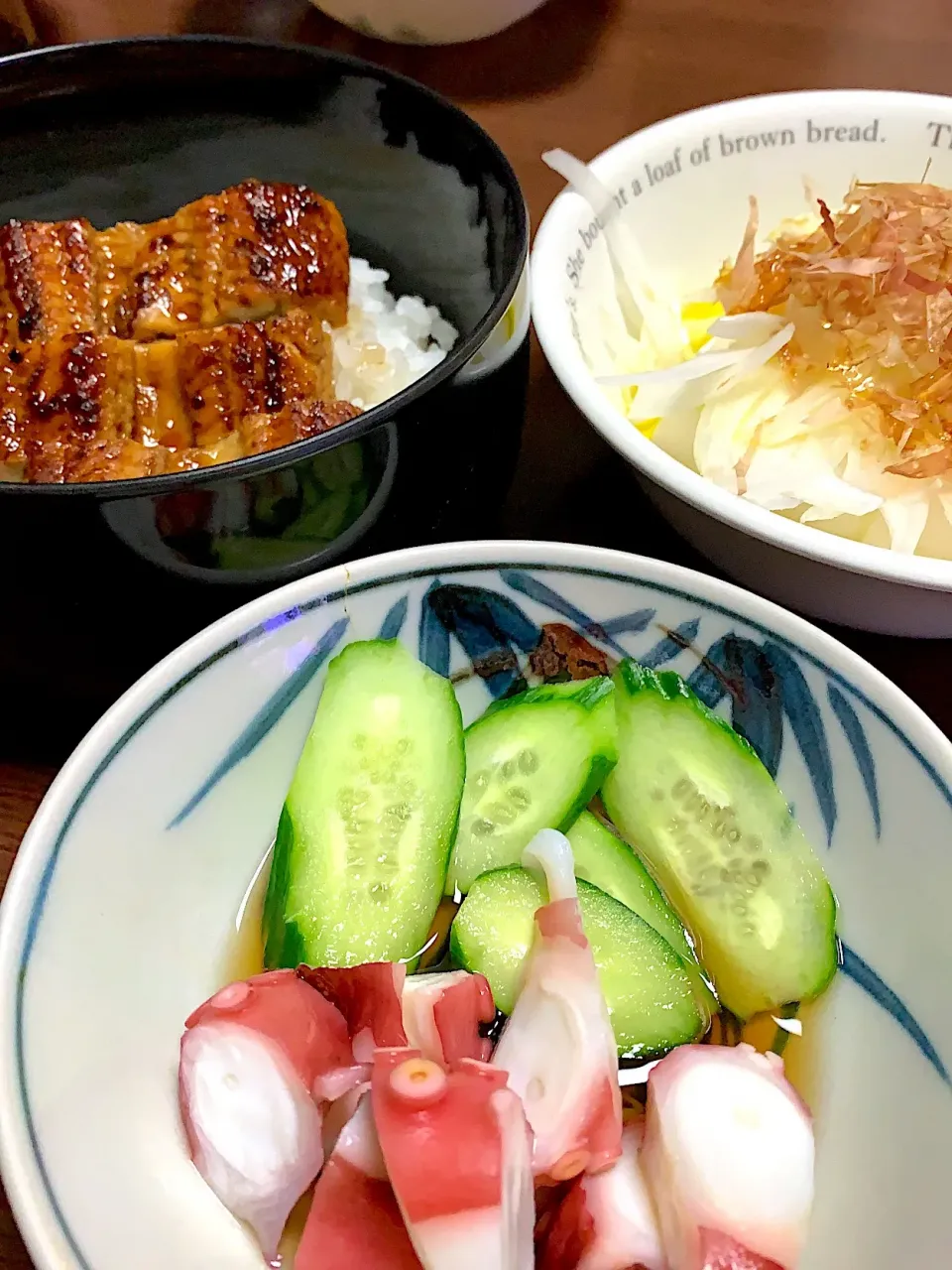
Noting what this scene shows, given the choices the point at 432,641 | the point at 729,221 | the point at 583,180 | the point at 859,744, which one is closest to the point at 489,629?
the point at 432,641

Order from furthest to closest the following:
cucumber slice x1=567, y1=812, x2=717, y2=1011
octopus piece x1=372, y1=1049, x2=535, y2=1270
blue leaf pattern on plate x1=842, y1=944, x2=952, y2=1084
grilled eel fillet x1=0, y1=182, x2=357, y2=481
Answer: grilled eel fillet x1=0, y1=182, x2=357, y2=481 → cucumber slice x1=567, y1=812, x2=717, y2=1011 → blue leaf pattern on plate x1=842, y1=944, x2=952, y2=1084 → octopus piece x1=372, y1=1049, x2=535, y2=1270

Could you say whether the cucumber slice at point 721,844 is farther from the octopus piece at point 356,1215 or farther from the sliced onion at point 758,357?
the sliced onion at point 758,357

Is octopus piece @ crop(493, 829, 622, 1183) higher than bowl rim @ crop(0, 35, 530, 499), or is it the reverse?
bowl rim @ crop(0, 35, 530, 499)

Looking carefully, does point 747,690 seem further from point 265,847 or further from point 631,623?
point 265,847

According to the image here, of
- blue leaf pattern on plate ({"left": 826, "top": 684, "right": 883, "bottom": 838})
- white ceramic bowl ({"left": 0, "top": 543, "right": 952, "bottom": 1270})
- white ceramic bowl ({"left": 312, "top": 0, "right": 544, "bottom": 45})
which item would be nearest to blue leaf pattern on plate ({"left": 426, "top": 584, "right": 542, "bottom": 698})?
white ceramic bowl ({"left": 0, "top": 543, "right": 952, "bottom": 1270})

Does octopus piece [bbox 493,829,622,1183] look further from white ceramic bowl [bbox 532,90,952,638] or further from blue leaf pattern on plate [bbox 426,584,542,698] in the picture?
white ceramic bowl [bbox 532,90,952,638]

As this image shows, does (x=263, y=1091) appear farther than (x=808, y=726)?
No

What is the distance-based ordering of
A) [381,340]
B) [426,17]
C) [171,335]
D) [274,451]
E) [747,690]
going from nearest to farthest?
1. [274,451]
2. [747,690]
3. [171,335]
4. [381,340]
5. [426,17]
